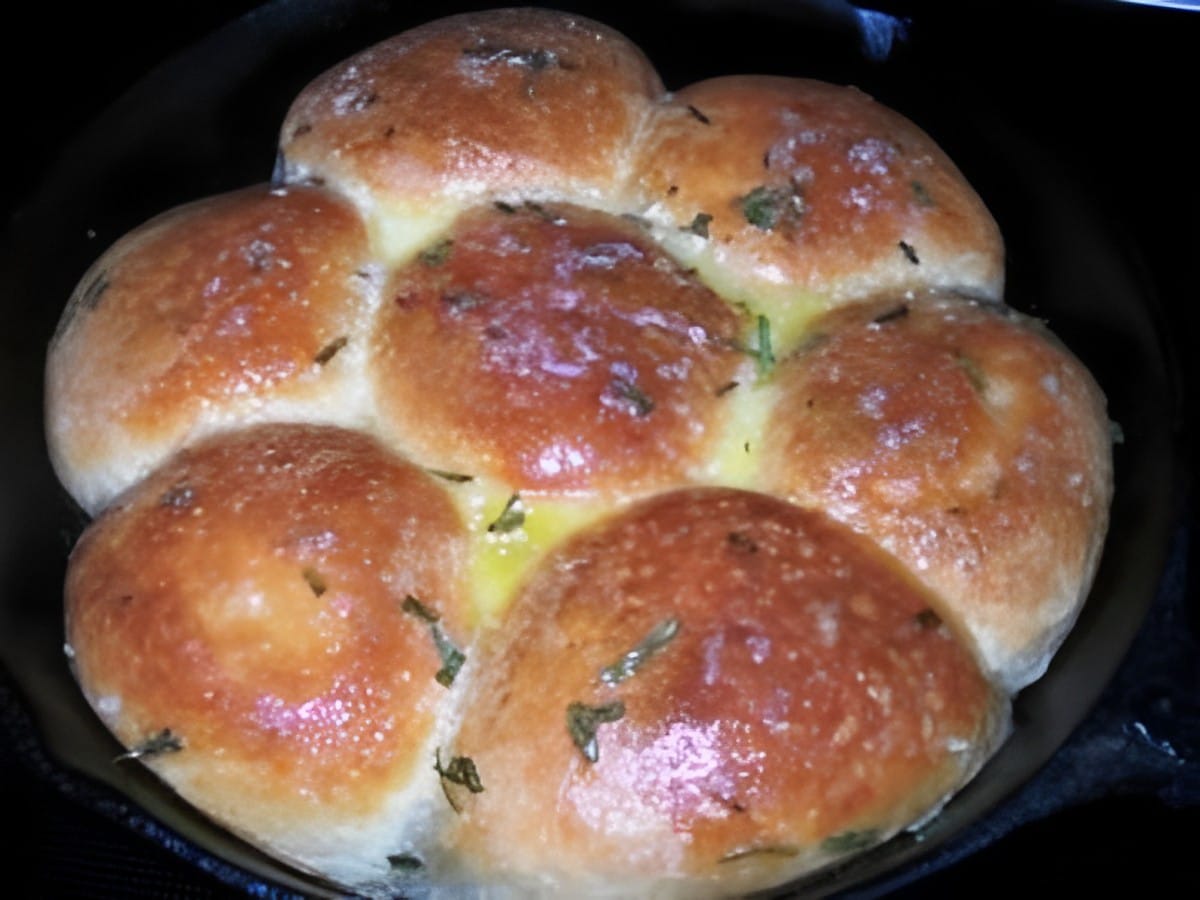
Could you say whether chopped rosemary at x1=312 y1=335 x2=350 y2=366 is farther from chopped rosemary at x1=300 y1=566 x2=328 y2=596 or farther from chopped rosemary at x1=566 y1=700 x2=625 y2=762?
chopped rosemary at x1=566 y1=700 x2=625 y2=762

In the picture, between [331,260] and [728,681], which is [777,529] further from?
[331,260]

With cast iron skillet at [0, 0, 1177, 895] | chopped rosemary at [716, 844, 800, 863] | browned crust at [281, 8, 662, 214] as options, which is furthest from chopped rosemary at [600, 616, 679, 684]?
browned crust at [281, 8, 662, 214]

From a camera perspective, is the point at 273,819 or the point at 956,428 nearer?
the point at 273,819

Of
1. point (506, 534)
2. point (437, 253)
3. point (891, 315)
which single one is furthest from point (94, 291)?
point (891, 315)

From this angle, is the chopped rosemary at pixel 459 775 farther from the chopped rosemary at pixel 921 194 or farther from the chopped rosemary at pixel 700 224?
the chopped rosemary at pixel 921 194

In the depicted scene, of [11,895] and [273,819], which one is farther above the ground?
[273,819]

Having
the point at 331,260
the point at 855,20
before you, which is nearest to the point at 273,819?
the point at 331,260

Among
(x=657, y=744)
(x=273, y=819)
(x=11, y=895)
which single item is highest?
(x=657, y=744)

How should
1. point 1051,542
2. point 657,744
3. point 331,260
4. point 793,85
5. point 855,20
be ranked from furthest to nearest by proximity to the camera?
point 855,20, point 793,85, point 331,260, point 1051,542, point 657,744
